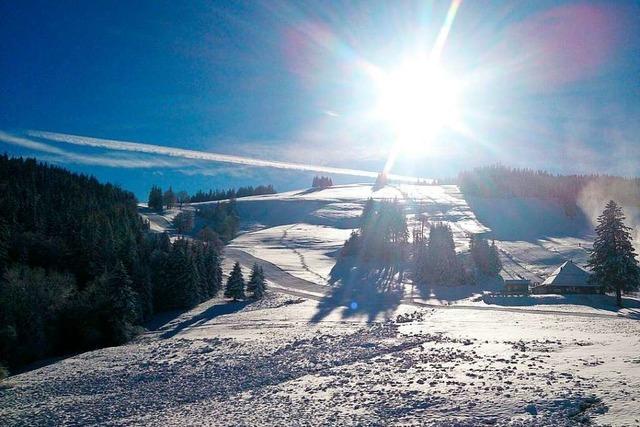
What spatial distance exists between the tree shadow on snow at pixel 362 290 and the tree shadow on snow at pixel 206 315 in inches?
401

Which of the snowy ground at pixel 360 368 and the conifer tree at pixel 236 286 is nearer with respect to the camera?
the snowy ground at pixel 360 368

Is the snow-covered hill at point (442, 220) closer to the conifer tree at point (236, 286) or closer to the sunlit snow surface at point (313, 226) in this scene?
the sunlit snow surface at point (313, 226)

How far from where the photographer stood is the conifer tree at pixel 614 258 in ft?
163

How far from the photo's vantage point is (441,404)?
18234 millimetres

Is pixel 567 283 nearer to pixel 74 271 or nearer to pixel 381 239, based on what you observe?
pixel 381 239

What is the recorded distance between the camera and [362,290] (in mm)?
67438

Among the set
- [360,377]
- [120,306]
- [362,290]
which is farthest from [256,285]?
[360,377]

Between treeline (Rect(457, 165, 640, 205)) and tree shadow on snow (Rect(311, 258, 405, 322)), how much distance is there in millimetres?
109455

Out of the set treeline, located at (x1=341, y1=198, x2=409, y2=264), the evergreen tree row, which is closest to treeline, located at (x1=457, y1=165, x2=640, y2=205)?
the evergreen tree row

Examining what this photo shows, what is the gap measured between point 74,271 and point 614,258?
6760 centimetres

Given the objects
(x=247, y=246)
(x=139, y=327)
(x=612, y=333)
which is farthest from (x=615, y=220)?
(x=247, y=246)

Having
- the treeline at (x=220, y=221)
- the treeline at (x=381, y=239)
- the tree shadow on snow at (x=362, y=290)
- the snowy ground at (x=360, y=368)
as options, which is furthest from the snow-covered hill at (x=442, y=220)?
the snowy ground at (x=360, y=368)

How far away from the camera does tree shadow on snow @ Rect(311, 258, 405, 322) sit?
5200cm

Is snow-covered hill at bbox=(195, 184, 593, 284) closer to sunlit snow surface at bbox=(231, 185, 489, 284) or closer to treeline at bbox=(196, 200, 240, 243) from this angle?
sunlit snow surface at bbox=(231, 185, 489, 284)
